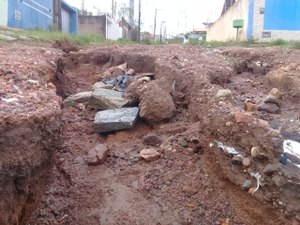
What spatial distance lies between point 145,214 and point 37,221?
810 mm

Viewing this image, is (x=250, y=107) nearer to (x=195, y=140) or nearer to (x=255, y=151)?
(x=195, y=140)

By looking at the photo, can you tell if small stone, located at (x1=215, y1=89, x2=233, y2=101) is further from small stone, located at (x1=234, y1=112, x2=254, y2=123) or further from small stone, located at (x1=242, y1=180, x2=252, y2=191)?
small stone, located at (x1=242, y1=180, x2=252, y2=191)

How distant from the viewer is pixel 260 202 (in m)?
2.47

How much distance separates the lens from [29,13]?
36.0 feet

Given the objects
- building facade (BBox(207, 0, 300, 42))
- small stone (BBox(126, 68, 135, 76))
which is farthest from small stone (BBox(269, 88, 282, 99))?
building facade (BBox(207, 0, 300, 42))

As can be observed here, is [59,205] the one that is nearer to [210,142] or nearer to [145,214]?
[145,214]

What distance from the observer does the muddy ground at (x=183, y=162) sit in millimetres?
2473

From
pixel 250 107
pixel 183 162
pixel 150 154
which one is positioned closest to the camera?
pixel 250 107

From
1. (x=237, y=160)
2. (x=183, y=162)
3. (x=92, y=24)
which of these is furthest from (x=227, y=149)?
(x=92, y=24)

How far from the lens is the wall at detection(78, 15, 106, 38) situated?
19.8 meters

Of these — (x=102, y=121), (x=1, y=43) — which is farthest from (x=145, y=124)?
(x=1, y=43)

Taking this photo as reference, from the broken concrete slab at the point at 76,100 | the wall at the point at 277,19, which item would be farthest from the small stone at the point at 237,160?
the wall at the point at 277,19

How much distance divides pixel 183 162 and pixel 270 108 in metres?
0.91

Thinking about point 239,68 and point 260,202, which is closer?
point 260,202
